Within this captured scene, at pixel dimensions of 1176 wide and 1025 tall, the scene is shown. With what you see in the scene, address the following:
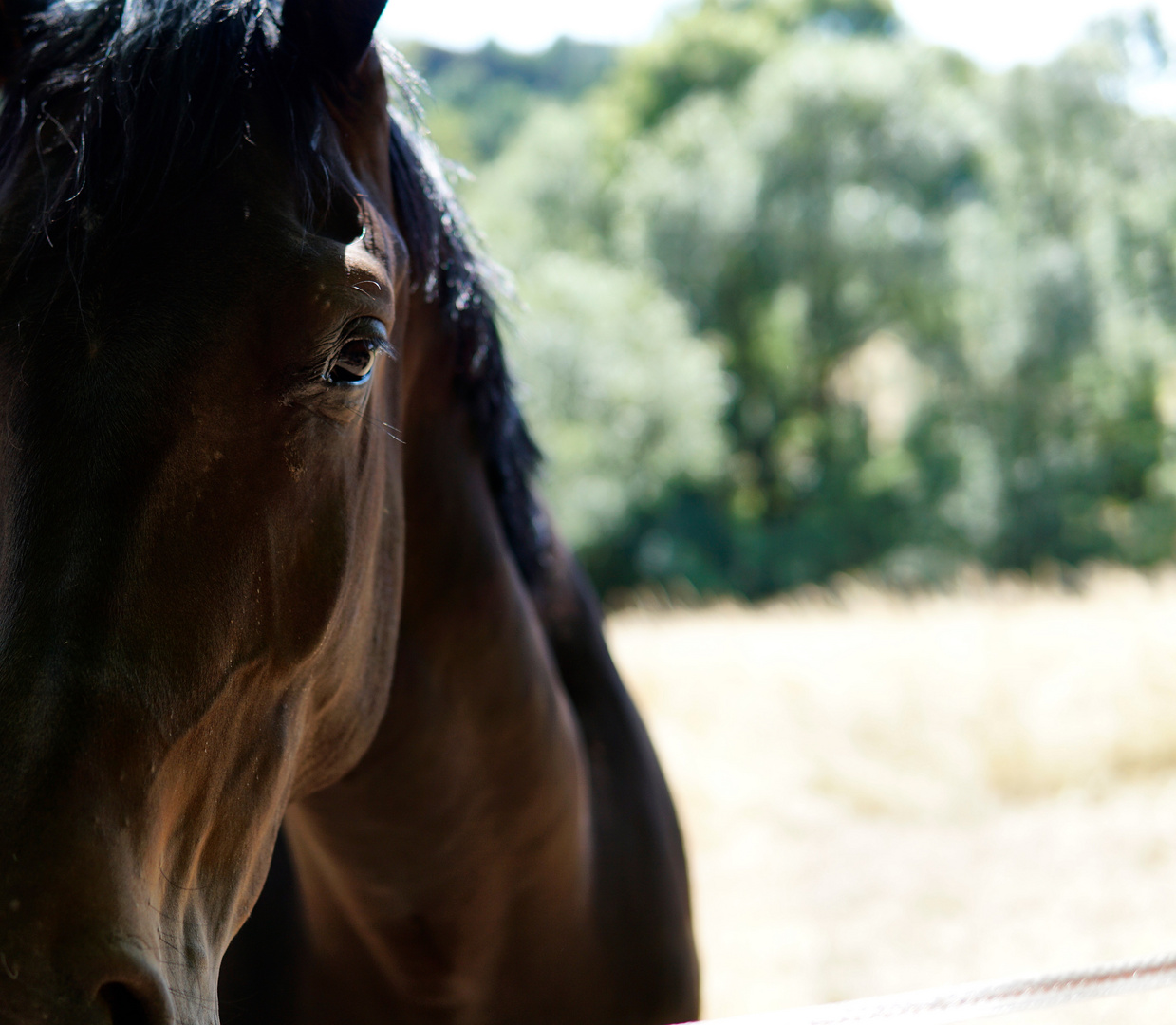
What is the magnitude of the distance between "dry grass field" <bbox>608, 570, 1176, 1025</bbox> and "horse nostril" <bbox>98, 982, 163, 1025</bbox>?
351 cm

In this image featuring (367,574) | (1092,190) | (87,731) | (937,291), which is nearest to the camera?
(87,731)

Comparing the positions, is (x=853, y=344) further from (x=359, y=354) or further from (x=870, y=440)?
(x=359, y=354)

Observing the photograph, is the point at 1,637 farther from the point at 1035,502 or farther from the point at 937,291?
the point at 937,291

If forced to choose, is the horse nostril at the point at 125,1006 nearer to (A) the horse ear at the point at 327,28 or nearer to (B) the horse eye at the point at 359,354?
(B) the horse eye at the point at 359,354

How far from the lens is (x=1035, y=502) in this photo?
19156mm

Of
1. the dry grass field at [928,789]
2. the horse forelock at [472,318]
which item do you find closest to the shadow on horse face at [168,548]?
the horse forelock at [472,318]

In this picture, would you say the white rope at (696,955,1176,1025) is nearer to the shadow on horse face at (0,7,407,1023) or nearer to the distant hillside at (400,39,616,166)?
the shadow on horse face at (0,7,407,1023)

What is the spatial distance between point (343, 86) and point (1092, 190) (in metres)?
18.1

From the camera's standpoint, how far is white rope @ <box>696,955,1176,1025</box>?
951 millimetres

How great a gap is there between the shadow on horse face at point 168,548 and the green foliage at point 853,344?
56.1ft

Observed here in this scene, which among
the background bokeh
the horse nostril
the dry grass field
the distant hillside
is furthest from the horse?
the distant hillside

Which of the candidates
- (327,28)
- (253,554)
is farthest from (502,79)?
(253,554)

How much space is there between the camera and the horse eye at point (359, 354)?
3.28 feet

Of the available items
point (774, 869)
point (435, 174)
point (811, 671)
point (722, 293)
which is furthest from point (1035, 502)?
point (435, 174)
